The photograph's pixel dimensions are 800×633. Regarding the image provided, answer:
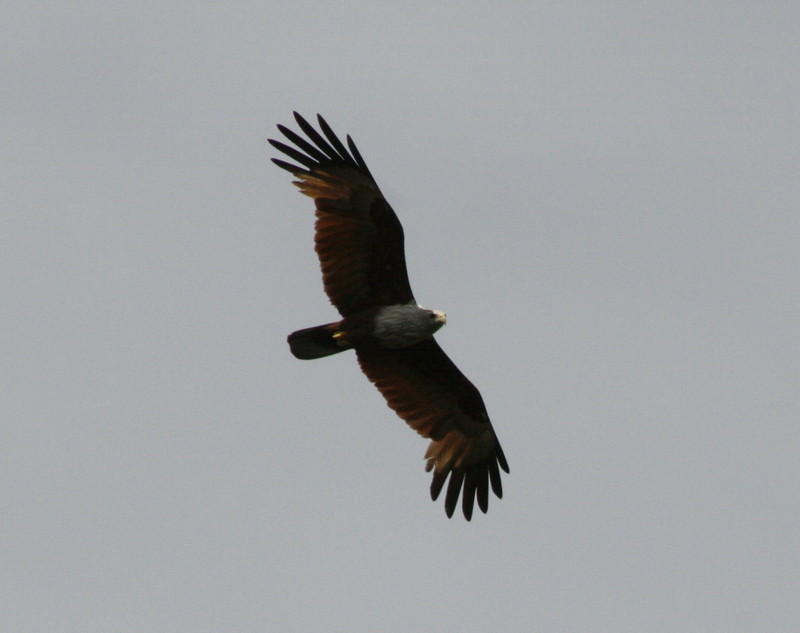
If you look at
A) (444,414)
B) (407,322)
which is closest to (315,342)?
(407,322)

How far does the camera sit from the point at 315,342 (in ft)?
52.4

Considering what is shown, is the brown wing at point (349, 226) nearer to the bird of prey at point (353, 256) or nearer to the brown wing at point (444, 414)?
the bird of prey at point (353, 256)

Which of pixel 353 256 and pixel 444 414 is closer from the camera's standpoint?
pixel 353 256

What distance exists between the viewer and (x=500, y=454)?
1784 cm

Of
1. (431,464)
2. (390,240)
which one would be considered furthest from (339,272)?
(431,464)

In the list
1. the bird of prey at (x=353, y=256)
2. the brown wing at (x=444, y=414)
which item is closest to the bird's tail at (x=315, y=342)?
the bird of prey at (x=353, y=256)

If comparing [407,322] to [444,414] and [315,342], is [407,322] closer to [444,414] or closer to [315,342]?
[315,342]

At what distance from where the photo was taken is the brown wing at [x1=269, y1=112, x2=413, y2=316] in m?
16.2

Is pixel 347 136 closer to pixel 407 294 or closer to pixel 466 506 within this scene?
pixel 407 294

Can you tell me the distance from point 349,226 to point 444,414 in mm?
2835

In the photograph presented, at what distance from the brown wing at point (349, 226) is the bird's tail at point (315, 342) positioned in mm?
375

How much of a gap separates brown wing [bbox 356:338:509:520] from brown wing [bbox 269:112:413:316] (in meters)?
0.96

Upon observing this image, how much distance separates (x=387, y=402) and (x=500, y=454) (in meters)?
1.63

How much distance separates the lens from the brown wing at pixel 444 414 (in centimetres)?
1711
